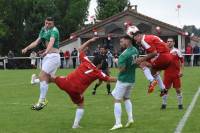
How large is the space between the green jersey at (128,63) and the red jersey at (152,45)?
172cm

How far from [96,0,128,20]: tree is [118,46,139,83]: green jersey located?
69.3 meters

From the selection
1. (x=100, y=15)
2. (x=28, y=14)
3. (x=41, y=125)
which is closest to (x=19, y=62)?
(x=28, y=14)

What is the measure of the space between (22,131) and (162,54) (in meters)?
4.90

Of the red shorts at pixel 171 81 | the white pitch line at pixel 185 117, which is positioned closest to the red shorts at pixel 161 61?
the red shorts at pixel 171 81

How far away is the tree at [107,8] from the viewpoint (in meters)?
82.4

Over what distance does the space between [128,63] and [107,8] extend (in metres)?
70.7

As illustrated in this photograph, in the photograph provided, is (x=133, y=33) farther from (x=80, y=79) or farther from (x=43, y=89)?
(x=43, y=89)

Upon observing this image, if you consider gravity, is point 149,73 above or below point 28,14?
Result: below

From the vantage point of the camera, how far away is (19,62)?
2186 inches

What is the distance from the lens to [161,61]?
→ 52.7 feet

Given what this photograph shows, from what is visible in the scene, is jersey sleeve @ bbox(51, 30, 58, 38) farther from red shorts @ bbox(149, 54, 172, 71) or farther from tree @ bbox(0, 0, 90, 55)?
tree @ bbox(0, 0, 90, 55)

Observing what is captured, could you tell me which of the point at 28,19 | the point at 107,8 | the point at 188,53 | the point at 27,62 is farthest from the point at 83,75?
the point at 107,8

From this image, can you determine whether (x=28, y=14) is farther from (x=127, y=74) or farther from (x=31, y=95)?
(x=127, y=74)

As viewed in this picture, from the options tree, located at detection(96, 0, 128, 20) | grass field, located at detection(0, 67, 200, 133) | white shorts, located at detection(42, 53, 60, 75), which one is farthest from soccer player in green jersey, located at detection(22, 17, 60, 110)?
tree, located at detection(96, 0, 128, 20)
